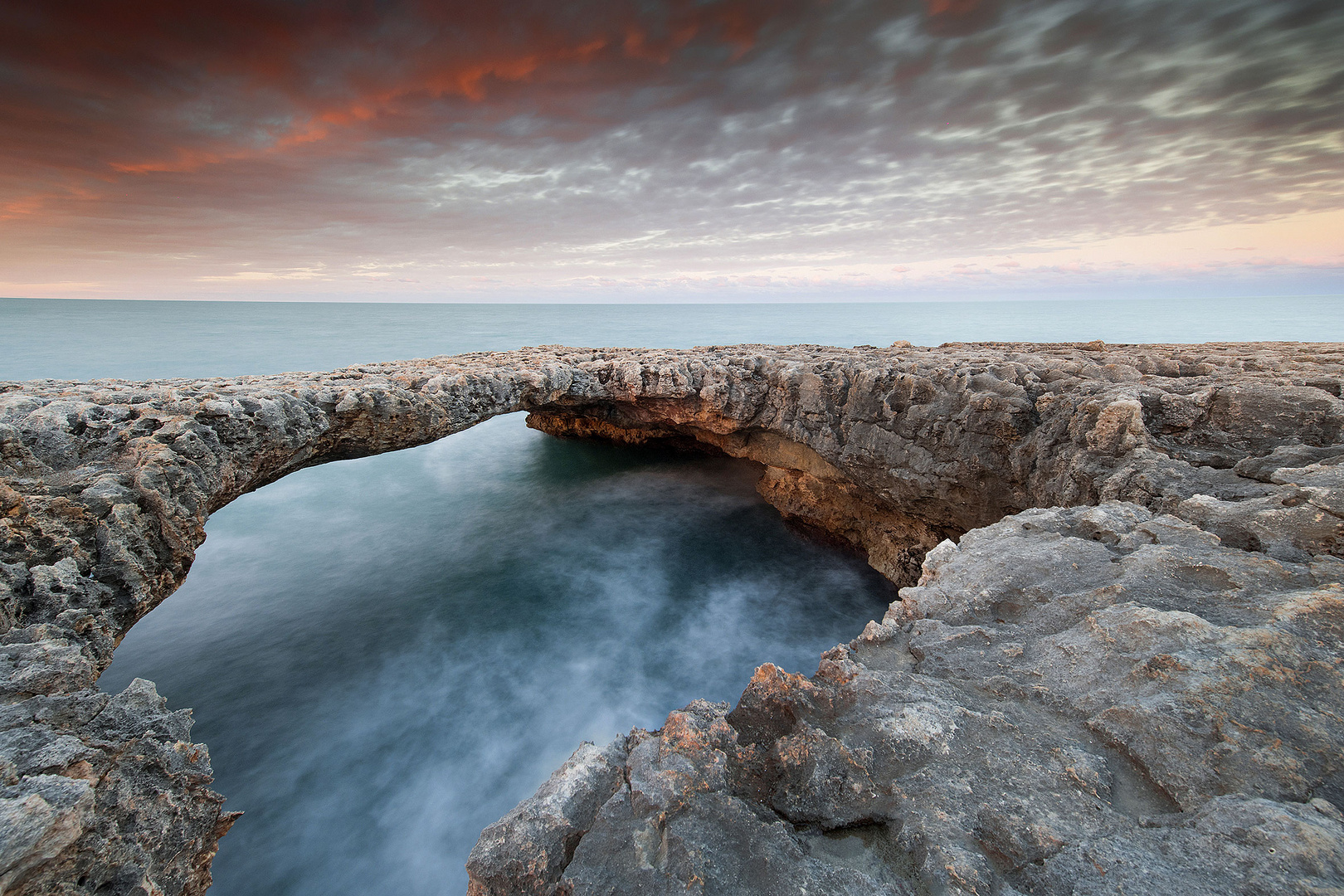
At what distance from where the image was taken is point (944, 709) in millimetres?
2639

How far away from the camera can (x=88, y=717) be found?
2.77 meters

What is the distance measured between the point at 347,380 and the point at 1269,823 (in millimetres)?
10247

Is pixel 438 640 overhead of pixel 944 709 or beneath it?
beneath

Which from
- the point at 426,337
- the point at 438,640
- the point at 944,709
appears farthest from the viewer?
the point at 426,337

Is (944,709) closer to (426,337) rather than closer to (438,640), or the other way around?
(438,640)

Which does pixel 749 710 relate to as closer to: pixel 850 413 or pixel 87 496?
pixel 87 496

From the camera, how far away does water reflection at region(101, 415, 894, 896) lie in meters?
6.50

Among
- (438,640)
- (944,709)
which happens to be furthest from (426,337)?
(944,709)

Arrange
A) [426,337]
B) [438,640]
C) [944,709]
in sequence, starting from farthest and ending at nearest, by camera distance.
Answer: [426,337] < [438,640] < [944,709]

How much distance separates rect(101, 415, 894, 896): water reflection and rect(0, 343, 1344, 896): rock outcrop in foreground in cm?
386

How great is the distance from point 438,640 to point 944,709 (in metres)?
9.13

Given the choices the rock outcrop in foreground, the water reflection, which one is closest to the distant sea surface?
the water reflection

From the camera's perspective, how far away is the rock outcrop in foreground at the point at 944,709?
1.95m

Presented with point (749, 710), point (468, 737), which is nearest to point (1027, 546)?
point (749, 710)
